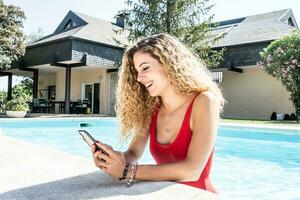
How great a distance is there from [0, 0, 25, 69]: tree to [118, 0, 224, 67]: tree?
18.0 ft

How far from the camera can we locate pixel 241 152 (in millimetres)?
7262

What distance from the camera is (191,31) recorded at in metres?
15.0

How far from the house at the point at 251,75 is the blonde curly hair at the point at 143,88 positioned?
14308mm

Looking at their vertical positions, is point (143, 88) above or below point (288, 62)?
below

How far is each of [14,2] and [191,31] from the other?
Result: 9827mm

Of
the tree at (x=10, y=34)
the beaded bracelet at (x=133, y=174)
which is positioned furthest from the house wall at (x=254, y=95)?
the beaded bracelet at (x=133, y=174)

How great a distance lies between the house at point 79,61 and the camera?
646 inches

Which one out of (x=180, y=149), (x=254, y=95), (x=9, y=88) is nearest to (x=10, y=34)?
(x=9, y=88)

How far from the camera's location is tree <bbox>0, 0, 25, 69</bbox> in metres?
16.5

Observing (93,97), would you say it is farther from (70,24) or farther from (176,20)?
(176,20)

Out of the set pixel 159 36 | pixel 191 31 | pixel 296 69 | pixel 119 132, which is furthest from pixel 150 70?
pixel 191 31

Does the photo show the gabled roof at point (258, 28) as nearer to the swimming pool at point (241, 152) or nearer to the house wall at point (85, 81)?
the house wall at point (85, 81)

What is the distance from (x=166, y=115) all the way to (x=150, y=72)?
0.82 ft

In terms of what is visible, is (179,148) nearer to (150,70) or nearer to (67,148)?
(150,70)
